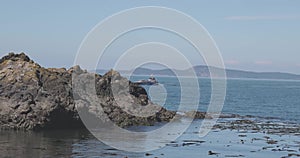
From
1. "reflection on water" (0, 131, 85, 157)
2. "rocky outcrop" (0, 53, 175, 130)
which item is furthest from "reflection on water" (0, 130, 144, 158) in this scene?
"rocky outcrop" (0, 53, 175, 130)

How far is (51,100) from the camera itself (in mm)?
56688

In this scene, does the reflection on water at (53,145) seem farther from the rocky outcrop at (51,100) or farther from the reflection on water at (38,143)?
the rocky outcrop at (51,100)

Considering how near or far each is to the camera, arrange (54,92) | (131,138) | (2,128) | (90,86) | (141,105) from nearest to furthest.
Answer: (131,138), (2,128), (54,92), (90,86), (141,105)

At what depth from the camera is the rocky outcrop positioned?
55.3 meters

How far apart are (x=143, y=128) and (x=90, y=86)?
9493 millimetres

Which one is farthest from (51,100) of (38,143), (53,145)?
(53,145)

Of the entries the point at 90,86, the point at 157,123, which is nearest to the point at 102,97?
the point at 90,86

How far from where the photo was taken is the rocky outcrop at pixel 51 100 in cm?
5528

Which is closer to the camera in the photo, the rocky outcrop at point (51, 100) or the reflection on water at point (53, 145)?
the reflection on water at point (53, 145)

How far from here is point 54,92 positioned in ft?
193

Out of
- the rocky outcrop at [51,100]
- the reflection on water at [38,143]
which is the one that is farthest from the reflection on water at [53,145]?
the rocky outcrop at [51,100]

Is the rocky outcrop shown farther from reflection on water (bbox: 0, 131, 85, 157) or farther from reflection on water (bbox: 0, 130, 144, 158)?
reflection on water (bbox: 0, 131, 85, 157)

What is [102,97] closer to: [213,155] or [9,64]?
[9,64]

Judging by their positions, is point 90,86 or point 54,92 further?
point 90,86
